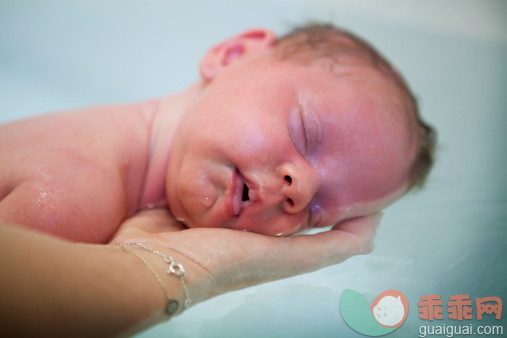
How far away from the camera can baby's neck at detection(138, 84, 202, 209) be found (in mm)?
938

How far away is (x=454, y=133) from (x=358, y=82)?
576 mm

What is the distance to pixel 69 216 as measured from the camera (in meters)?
0.72

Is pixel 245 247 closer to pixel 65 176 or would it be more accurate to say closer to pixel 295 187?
pixel 295 187

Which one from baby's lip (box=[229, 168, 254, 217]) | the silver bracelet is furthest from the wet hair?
the silver bracelet

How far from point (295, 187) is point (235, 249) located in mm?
128

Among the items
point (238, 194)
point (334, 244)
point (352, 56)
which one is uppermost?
point (352, 56)

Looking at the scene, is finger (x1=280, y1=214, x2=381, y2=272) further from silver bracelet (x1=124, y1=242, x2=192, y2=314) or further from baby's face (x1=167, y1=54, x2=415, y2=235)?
silver bracelet (x1=124, y1=242, x2=192, y2=314)

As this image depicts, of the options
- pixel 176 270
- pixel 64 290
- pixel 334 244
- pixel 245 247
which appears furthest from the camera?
pixel 334 244

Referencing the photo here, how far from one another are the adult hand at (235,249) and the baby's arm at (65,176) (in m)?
0.06

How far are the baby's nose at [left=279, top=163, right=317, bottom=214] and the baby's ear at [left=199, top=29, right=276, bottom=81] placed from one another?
13.1 inches

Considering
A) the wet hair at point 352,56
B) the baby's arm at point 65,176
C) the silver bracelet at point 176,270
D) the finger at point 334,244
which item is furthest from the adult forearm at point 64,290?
the wet hair at point 352,56

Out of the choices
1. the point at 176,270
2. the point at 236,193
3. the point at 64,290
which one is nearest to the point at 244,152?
the point at 236,193

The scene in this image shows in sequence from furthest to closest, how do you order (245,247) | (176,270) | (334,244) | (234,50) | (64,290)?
(234,50) < (334,244) < (245,247) < (176,270) < (64,290)

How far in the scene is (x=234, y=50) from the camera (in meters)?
1.08
